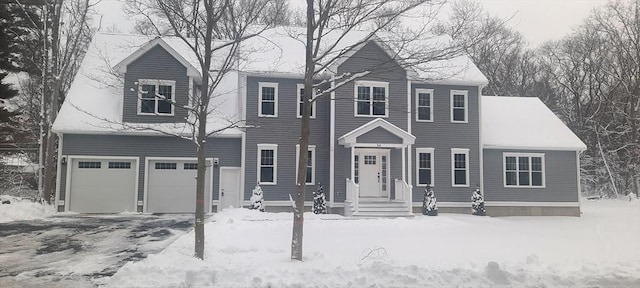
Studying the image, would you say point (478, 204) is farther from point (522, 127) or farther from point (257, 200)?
point (257, 200)

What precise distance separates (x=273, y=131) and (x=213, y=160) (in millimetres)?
2875

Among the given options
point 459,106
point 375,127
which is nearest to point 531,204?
point 459,106

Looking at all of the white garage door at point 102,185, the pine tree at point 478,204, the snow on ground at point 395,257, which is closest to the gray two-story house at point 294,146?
the white garage door at point 102,185

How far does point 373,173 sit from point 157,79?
33.1 feet

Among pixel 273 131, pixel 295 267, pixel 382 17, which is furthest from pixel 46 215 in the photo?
pixel 382 17

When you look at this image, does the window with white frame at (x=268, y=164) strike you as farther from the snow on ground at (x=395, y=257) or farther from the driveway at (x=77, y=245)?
the snow on ground at (x=395, y=257)

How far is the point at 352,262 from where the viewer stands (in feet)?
29.2

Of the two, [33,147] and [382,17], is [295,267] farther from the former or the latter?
[33,147]

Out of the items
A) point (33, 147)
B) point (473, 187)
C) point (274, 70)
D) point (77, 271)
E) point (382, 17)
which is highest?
point (274, 70)

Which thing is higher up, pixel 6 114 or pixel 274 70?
pixel 274 70

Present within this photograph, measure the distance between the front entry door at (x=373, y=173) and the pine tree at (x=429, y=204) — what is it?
1681 millimetres

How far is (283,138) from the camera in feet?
66.6

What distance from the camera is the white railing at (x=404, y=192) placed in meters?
18.7

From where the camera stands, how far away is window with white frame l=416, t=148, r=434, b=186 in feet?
68.6
